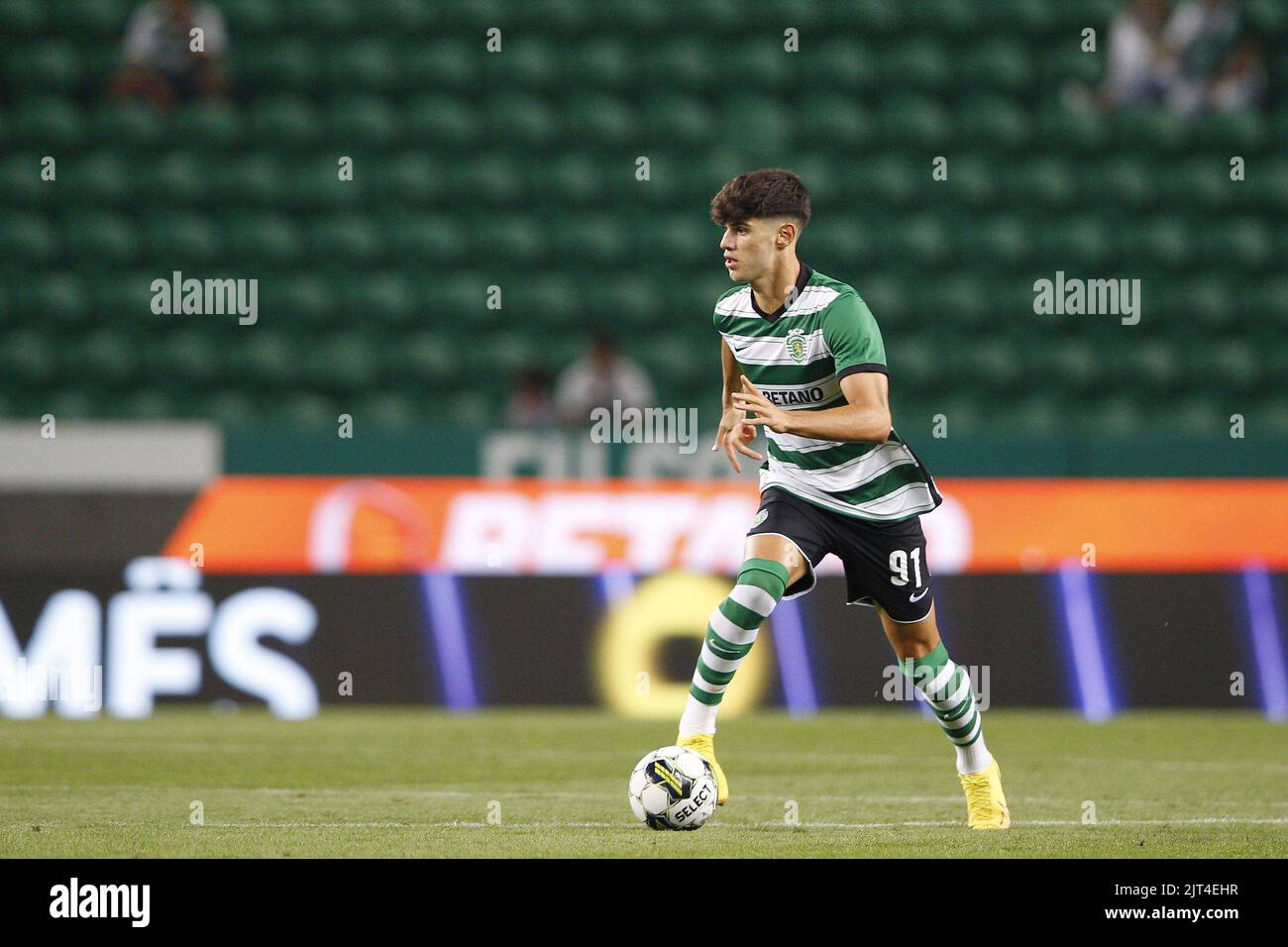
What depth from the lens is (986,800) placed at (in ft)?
20.7

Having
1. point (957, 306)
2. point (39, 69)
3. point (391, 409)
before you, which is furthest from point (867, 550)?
point (39, 69)

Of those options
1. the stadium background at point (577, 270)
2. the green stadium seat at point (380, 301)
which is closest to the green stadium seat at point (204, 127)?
the stadium background at point (577, 270)

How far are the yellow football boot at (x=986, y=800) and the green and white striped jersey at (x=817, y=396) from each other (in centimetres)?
88

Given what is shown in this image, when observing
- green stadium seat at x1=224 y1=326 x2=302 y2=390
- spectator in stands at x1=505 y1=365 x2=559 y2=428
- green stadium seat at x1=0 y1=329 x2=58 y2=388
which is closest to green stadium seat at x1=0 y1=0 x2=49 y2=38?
green stadium seat at x1=0 y1=329 x2=58 y2=388

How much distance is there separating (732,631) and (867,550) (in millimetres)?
533

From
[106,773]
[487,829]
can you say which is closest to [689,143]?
[106,773]

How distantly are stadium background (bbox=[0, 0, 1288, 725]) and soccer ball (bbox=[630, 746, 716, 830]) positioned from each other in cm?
516

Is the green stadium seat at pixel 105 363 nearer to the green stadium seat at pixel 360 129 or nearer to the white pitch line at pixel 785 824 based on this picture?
the green stadium seat at pixel 360 129

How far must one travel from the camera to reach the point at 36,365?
46.2 feet

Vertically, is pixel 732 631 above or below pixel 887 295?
below

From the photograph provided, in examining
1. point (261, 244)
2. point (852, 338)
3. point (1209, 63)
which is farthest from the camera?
point (1209, 63)

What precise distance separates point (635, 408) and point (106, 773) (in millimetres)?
6082

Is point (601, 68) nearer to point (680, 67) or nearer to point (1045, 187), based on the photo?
point (680, 67)

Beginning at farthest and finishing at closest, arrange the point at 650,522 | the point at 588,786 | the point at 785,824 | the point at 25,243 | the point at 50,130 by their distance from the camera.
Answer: the point at 50,130 → the point at 25,243 → the point at 650,522 → the point at 588,786 → the point at 785,824
